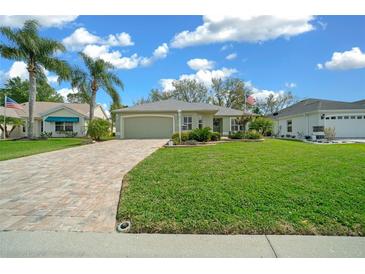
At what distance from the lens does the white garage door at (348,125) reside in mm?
22297

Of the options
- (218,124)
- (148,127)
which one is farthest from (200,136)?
(218,124)

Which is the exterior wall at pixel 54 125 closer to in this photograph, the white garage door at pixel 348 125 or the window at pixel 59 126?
the window at pixel 59 126

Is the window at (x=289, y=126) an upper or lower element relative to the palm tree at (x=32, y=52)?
lower

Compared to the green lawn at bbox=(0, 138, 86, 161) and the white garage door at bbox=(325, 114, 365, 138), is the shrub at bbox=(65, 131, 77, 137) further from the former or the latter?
the white garage door at bbox=(325, 114, 365, 138)

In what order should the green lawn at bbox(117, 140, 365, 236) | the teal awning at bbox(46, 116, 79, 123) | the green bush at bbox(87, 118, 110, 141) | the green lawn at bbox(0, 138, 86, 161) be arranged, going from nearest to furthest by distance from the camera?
the green lawn at bbox(117, 140, 365, 236), the green lawn at bbox(0, 138, 86, 161), the green bush at bbox(87, 118, 110, 141), the teal awning at bbox(46, 116, 79, 123)

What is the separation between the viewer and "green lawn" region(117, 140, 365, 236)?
11.7 ft

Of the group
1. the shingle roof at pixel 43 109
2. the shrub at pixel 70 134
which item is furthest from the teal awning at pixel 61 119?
the shrub at pixel 70 134

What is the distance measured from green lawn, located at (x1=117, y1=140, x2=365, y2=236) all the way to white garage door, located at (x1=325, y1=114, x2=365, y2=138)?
18.5 meters

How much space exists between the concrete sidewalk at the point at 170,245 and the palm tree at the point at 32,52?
21.7 meters

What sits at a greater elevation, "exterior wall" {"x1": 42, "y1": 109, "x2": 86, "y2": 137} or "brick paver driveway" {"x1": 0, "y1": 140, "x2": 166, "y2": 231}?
"exterior wall" {"x1": 42, "y1": 109, "x2": 86, "y2": 137}

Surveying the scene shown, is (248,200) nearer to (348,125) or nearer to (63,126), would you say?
(348,125)

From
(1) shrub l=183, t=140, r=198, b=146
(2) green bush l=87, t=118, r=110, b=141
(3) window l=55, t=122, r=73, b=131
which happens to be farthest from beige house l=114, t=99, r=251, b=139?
(3) window l=55, t=122, r=73, b=131

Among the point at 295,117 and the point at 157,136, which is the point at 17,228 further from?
the point at 295,117

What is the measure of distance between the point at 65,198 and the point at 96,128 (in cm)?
1472
